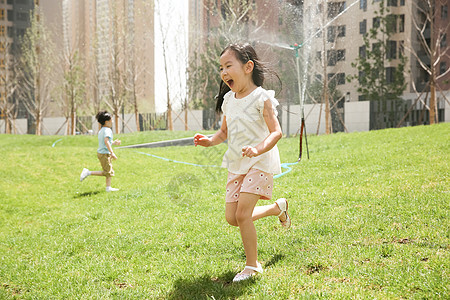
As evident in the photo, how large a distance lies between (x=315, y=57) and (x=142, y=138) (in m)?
9.90

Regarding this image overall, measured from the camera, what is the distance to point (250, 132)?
3699 millimetres

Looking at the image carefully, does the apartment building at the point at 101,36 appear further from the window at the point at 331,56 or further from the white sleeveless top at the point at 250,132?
the white sleeveless top at the point at 250,132

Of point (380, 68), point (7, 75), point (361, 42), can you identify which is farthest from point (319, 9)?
point (7, 75)

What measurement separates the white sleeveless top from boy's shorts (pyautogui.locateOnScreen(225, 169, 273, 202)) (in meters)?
0.05

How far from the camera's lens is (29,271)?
14.7 feet

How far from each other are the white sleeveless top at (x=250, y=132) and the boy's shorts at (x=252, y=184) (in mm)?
46

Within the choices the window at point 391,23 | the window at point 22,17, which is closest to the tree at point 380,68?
the window at point 391,23

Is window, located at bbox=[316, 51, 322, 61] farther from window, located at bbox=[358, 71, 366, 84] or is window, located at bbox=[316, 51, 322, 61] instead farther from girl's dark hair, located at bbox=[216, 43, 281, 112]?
girl's dark hair, located at bbox=[216, 43, 281, 112]

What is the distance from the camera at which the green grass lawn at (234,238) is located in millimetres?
3496

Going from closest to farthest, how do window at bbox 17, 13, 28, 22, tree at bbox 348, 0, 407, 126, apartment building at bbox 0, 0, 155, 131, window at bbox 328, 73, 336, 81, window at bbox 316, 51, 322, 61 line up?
window at bbox 316, 51, 322, 61 → window at bbox 328, 73, 336, 81 → tree at bbox 348, 0, 407, 126 → apartment building at bbox 0, 0, 155, 131 → window at bbox 17, 13, 28, 22

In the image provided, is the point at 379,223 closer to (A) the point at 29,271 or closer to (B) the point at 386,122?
(A) the point at 29,271

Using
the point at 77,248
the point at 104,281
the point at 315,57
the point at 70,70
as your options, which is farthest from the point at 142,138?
the point at 104,281

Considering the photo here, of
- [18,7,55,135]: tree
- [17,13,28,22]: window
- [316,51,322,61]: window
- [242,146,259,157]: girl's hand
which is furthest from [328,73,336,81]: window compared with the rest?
[17,13,28,22]: window

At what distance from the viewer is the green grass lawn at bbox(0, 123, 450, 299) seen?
350 cm
